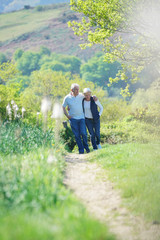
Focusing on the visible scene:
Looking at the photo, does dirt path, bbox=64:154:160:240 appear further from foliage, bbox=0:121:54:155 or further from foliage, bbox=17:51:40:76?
foliage, bbox=17:51:40:76

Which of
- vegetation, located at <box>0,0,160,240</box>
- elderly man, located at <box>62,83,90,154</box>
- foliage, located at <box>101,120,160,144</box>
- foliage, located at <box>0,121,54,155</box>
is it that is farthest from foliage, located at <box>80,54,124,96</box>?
foliage, located at <box>0,121,54,155</box>

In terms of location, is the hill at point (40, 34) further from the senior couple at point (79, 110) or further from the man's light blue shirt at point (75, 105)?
the man's light blue shirt at point (75, 105)

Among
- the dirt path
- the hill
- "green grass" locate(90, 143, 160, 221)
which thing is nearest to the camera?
the dirt path

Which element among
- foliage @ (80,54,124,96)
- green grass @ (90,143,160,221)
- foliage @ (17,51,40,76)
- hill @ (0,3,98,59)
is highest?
hill @ (0,3,98,59)

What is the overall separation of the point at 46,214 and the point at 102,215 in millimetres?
1151

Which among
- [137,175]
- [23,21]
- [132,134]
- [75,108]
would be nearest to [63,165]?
[137,175]

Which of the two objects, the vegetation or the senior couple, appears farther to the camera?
the senior couple

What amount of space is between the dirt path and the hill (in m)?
142

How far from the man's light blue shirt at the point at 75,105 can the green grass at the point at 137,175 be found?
1460 mm

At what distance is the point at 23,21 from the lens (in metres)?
175

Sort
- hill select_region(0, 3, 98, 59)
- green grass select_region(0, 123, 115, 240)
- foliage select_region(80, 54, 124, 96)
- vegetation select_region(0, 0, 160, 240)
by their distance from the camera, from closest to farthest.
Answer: green grass select_region(0, 123, 115, 240) < vegetation select_region(0, 0, 160, 240) < foliage select_region(80, 54, 124, 96) < hill select_region(0, 3, 98, 59)

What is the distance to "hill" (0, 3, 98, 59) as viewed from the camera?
5940 inches

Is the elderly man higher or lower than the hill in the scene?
lower

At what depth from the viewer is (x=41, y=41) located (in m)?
156
